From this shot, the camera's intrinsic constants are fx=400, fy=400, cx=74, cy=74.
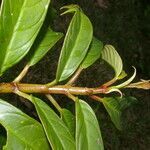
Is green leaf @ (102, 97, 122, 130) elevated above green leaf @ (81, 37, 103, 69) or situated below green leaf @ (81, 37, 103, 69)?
below

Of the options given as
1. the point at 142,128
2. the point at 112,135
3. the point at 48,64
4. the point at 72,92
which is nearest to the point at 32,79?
the point at 48,64

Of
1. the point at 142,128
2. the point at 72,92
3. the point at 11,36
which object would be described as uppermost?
the point at 11,36

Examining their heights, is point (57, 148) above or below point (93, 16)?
above

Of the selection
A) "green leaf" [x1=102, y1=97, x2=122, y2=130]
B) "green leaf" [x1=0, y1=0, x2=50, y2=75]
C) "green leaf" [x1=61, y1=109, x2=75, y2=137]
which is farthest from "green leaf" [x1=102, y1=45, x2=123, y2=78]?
"green leaf" [x1=0, y1=0, x2=50, y2=75]

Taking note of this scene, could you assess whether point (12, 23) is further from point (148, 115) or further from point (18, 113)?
point (148, 115)

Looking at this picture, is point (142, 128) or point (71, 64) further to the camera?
point (142, 128)

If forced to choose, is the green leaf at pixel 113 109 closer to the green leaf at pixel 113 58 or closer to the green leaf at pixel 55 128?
the green leaf at pixel 113 58

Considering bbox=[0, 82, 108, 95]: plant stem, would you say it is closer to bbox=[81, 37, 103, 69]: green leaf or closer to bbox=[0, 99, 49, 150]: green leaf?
bbox=[0, 99, 49, 150]: green leaf

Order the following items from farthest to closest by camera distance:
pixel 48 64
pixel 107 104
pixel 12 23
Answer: pixel 48 64, pixel 107 104, pixel 12 23
